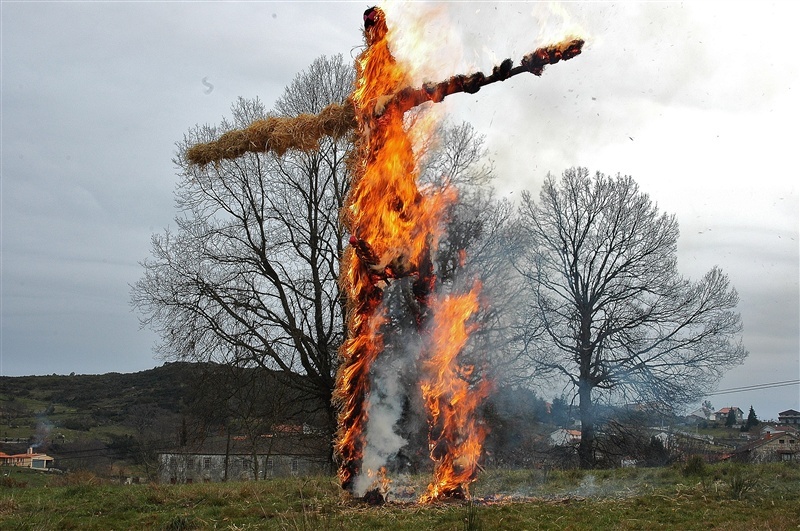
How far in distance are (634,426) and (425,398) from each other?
1518 centimetres

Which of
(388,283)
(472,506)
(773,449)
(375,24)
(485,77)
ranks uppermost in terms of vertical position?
Result: (375,24)

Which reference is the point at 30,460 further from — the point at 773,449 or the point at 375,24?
the point at 773,449

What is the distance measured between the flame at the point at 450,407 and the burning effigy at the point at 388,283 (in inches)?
0.6

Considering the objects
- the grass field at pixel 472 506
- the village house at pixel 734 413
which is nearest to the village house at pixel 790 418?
the village house at pixel 734 413

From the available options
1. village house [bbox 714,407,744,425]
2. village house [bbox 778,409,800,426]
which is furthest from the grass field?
village house [bbox 714,407,744,425]

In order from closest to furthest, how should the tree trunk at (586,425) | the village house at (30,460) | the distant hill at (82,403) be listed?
the tree trunk at (586,425) → the village house at (30,460) → the distant hill at (82,403)

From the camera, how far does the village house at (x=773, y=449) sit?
17.0 metres

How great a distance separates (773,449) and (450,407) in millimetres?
16506

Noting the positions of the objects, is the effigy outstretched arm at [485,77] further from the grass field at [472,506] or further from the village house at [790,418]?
the village house at [790,418]

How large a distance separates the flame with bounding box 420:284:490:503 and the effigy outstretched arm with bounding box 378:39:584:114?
3185 millimetres

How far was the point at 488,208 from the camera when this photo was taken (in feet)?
57.0

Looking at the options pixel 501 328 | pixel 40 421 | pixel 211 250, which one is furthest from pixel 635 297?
pixel 40 421

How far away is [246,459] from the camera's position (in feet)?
103

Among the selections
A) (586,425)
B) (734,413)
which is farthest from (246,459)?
(734,413)
